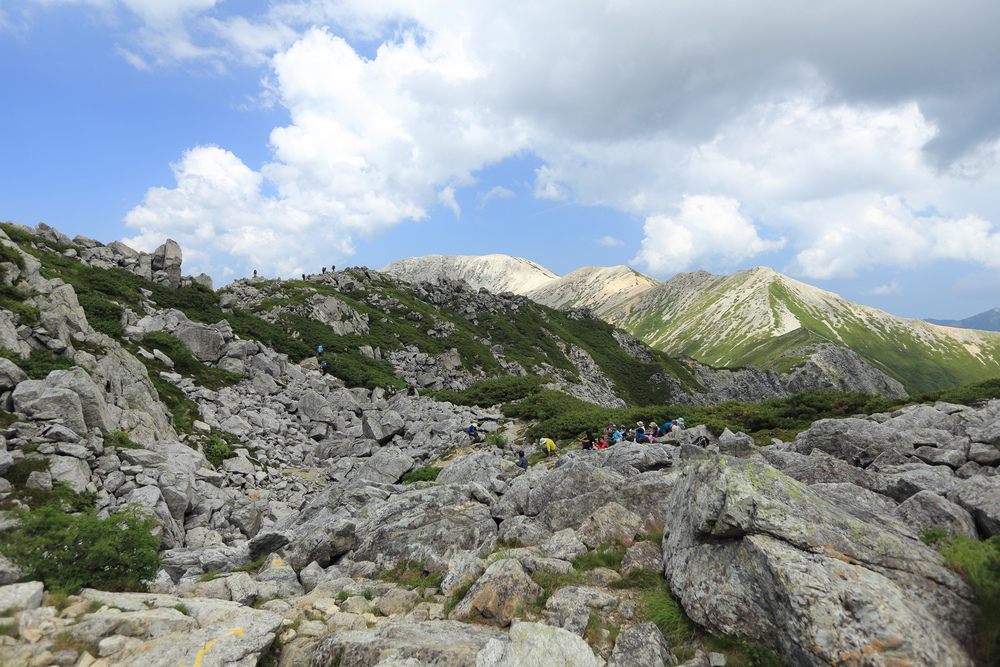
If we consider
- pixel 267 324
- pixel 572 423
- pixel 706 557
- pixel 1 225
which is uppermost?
pixel 1 225

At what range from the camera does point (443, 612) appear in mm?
9555

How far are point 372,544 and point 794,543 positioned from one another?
1217 cm

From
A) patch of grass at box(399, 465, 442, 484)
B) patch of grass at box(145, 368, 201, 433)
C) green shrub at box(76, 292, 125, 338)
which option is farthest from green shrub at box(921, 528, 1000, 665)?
green shrub at box(76, 292, 125, 338)

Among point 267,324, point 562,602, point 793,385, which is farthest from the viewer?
point 793,385

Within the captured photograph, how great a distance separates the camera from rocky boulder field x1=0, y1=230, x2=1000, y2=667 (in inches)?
258

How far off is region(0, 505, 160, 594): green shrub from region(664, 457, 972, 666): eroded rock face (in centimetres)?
1222

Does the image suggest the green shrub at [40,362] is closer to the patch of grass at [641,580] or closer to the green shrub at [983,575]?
the patch of grass at [641,580]

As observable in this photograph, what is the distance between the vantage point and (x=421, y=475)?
81.4ft

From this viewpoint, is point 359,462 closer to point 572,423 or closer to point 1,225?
point 572,423

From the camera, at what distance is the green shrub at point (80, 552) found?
28.5 feet

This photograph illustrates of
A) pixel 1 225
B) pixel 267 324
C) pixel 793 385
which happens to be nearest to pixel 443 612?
pixel 267 324

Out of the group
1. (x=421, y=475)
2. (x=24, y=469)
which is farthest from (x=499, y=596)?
(x=24, y=469)

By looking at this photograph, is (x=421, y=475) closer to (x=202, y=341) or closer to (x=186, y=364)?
(x=186, y=364)

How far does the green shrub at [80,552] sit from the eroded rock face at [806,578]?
12222mm
